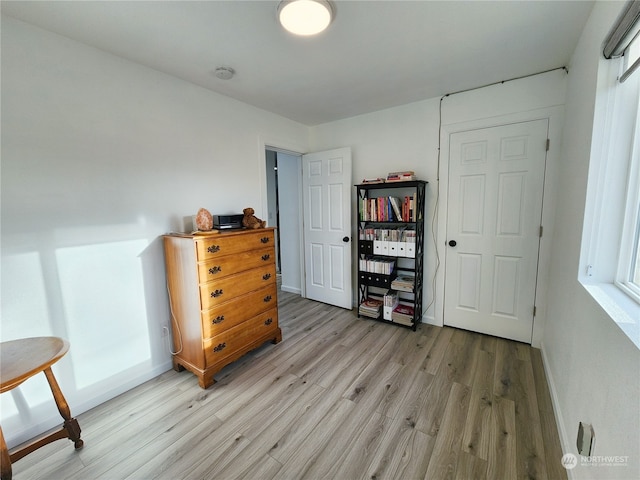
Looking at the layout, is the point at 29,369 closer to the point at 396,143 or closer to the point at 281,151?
the point at 281,151

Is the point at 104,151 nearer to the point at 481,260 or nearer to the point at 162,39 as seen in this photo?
the point at 162,39

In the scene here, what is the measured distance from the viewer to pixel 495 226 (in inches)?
96.4

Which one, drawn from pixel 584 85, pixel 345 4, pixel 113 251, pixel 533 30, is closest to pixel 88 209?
pixel 113 251

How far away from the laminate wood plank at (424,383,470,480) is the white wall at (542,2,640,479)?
479mm

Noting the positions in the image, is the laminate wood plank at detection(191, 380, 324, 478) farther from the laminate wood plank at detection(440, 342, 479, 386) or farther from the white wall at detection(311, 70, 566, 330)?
the white wall at detection(311, 70, 566, 330)

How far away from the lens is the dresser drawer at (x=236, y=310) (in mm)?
1947

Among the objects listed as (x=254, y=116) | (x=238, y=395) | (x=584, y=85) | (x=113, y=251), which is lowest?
(x=238, y=395)

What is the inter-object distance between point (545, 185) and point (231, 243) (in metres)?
2.64

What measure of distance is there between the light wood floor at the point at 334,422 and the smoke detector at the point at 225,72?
2.36m

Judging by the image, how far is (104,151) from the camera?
5.83ft

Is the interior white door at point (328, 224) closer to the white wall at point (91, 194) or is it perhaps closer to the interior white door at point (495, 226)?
the interior white door at point (495, 226)

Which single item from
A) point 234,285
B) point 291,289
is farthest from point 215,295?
point 291,289

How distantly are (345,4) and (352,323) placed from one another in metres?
2.72

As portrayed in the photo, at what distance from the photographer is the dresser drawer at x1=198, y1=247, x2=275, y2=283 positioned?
1.90 metres
